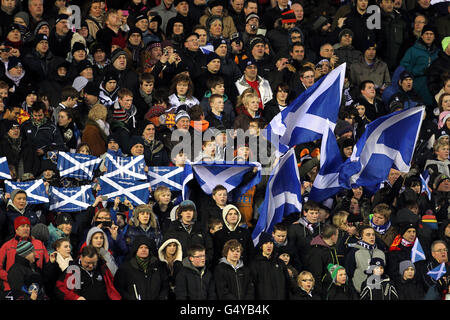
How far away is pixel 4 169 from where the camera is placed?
64.2ft

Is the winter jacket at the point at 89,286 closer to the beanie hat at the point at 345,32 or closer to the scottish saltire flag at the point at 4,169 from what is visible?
the scottish saltire flag at the point at 4,169

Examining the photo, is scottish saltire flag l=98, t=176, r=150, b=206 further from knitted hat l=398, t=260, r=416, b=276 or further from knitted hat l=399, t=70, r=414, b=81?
knitted hat l=399, t=70, r=414, b=81

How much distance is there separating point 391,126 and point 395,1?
600 centimetres

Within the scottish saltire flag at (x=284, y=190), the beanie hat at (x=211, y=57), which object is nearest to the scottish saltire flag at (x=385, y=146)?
the scottish saltire flag at (x=284, y=190)

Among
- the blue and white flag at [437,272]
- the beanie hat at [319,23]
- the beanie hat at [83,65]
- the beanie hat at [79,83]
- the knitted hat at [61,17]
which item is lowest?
the blue and white flag at [437,272]

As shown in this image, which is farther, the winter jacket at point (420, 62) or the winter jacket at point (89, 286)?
the winter jacket at point (420, 62)

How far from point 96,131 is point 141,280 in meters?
3.53

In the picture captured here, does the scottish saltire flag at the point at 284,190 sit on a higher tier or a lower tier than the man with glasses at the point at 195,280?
higher

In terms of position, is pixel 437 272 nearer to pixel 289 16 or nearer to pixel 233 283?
pixel 233 283

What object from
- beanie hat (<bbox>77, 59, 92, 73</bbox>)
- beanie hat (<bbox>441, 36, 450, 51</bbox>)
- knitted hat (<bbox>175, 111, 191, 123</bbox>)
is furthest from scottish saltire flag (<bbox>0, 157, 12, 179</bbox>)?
beanie hat (<bbox>441, 36, 450, 51</bbox>)

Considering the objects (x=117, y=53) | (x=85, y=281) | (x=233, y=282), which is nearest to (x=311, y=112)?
(x=117, y=53)

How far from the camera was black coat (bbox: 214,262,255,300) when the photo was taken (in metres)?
17.5

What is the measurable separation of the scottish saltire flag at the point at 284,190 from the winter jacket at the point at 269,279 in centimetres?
134

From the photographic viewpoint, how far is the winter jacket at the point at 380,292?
717 inches
